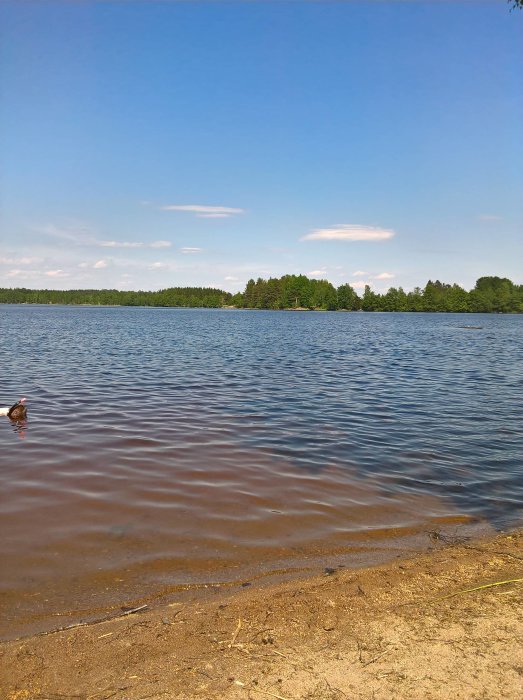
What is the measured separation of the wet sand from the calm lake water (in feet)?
1.98

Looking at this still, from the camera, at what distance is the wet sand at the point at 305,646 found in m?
3.72

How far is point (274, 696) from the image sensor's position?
3.59m

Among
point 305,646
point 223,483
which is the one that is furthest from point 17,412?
point 305,646

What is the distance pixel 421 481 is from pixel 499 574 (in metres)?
4.01

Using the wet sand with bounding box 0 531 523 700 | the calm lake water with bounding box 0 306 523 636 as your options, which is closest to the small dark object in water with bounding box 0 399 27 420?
the calm lake water with bounding box 0 306 523 636

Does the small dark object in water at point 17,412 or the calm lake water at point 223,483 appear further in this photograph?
the small dark object in water at point 17,412

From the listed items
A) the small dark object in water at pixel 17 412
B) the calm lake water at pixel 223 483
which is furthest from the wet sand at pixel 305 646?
the small dark object in water at pixel 17 412

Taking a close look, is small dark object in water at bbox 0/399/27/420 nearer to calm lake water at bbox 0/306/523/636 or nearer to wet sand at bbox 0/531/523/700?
calm lake water at bbox 0/306/523/636

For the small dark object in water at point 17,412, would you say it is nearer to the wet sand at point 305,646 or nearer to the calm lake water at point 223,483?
the calm lake water at point 223,483

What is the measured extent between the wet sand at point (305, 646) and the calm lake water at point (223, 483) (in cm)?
60

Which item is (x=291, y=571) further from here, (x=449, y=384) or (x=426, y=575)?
(x=449, y=384)

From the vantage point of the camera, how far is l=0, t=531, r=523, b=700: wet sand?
372cm

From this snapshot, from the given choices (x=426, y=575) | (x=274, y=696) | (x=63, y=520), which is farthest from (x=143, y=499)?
(x=274, y=696)

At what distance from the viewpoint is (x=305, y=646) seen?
430cm
